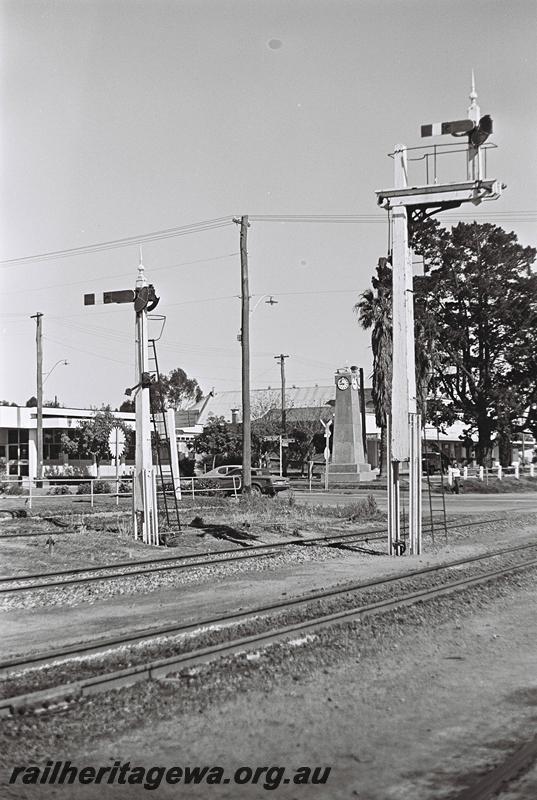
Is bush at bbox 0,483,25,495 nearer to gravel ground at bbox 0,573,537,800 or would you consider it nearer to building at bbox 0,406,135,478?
building at bbox 0,406,135,478

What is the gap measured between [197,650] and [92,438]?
2129 inches

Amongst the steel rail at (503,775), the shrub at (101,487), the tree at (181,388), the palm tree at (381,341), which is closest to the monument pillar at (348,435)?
the palm tree at (381,341)

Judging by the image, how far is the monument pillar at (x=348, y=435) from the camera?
48250mm

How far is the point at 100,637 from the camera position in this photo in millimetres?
9055

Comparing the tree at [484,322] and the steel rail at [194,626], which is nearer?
the steel rail at [194,626]

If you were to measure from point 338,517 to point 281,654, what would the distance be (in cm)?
1865

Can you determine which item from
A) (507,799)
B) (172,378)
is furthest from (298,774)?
(172,378)

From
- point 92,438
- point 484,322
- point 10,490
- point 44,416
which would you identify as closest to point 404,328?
point 10,490

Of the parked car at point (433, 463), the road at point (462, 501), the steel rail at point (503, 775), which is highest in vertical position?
the parked car at point (433, 463)

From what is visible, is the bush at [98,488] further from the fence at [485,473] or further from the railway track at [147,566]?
the railway track at [147,566]

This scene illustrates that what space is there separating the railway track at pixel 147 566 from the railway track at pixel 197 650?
3463mm

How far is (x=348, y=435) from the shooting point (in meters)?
49.5

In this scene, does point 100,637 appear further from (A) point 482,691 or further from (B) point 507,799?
(B) point 507,799

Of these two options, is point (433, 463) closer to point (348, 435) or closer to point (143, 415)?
point (348, 435)
